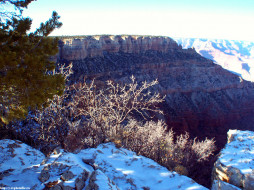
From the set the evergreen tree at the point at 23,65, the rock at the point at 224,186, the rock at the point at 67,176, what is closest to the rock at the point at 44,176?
the rock at the point at 67,176

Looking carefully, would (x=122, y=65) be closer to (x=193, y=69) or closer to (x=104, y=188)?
(x=193, y=69)

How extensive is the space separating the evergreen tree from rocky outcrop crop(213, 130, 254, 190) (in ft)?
17.8

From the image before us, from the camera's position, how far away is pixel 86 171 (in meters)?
3.92

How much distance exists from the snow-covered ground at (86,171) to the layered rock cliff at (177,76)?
1727 centimetres

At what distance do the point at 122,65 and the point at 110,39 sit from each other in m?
6.55

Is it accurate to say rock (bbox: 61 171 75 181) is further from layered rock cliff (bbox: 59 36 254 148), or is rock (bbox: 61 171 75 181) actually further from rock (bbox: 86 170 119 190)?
layered rock cliff (bbox: 59 36 254 148)

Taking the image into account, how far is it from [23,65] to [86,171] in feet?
8.80

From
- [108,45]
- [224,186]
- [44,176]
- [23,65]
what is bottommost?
[224,186]

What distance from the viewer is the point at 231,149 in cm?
728

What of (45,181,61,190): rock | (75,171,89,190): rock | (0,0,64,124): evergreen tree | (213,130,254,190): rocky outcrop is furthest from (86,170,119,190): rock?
(213,130,254,190): rocky outcrop

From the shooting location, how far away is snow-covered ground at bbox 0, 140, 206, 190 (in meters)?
3.60

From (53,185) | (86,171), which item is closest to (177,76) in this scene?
(86,171)

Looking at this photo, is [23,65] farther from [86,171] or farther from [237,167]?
[237,167]

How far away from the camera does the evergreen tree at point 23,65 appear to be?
11.0ft
